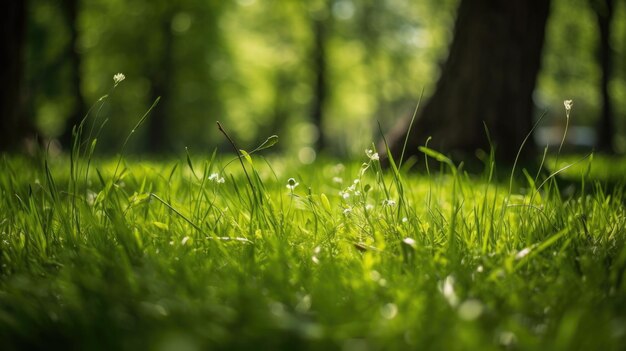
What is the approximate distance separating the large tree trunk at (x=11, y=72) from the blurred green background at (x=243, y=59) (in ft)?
23.3

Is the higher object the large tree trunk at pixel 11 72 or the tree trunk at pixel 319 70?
the large tree trunk at pixel 11 72

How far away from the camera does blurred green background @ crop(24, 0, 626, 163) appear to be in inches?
642

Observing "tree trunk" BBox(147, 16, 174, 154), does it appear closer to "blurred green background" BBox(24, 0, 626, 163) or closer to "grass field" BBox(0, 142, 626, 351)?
"blurred green background" BBox(24, 0, 626, 163)

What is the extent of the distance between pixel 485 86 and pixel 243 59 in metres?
17.6

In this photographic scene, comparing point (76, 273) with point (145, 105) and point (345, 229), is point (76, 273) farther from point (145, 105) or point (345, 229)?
point (145, 105)

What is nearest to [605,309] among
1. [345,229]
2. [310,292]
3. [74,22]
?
[310,292]

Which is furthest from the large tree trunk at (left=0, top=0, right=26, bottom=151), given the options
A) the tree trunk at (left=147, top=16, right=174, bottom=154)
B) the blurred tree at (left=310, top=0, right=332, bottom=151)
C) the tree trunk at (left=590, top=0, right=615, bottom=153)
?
the blurred tree at (left=310, top=0, right=332, bottom=151)

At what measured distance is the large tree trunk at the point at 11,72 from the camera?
17.9ft

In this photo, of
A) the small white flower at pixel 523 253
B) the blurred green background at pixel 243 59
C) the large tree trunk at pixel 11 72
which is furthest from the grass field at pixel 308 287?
the blurred green background at pixel 243 59

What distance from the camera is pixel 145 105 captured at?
19047mm

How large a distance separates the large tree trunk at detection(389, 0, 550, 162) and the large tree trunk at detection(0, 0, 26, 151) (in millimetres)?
4164

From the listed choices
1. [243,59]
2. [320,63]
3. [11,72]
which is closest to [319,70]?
[320,63]

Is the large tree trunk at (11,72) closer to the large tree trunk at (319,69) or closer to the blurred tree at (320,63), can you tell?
the blurred tree at (320,63)

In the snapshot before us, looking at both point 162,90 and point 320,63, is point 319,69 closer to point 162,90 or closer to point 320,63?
point 320,63
